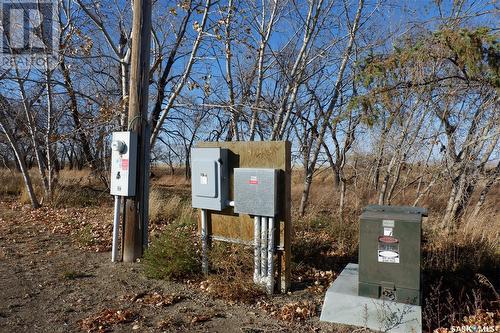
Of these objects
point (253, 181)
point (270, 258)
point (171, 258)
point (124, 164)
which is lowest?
point (171, 258)

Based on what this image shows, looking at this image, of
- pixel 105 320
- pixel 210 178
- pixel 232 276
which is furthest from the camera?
pixel 210 178

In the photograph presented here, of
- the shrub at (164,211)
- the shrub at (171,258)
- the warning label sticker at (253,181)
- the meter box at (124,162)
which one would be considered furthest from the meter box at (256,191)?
the shrub at (164,211)

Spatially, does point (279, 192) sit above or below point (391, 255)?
above

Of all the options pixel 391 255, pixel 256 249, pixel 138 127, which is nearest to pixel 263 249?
pixel 256 249

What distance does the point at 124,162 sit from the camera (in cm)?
529

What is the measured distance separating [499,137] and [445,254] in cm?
256

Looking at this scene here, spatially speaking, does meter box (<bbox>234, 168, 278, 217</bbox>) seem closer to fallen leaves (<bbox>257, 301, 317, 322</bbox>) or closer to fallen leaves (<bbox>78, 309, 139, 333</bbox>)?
fallen leaves (<bbox>257, 301, 317, 322</bbox>)

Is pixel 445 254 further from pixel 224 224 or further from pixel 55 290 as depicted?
pixel 55 290

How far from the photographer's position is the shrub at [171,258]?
468 cm

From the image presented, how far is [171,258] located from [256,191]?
1.49 metres

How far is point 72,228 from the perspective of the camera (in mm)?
7723

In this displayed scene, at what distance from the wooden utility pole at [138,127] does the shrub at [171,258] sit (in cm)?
69

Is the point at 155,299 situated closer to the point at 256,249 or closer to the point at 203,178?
the point at 256,249

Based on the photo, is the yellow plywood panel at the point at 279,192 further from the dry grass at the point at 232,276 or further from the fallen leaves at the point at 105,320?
the fallen leaves at the point at 105,320
